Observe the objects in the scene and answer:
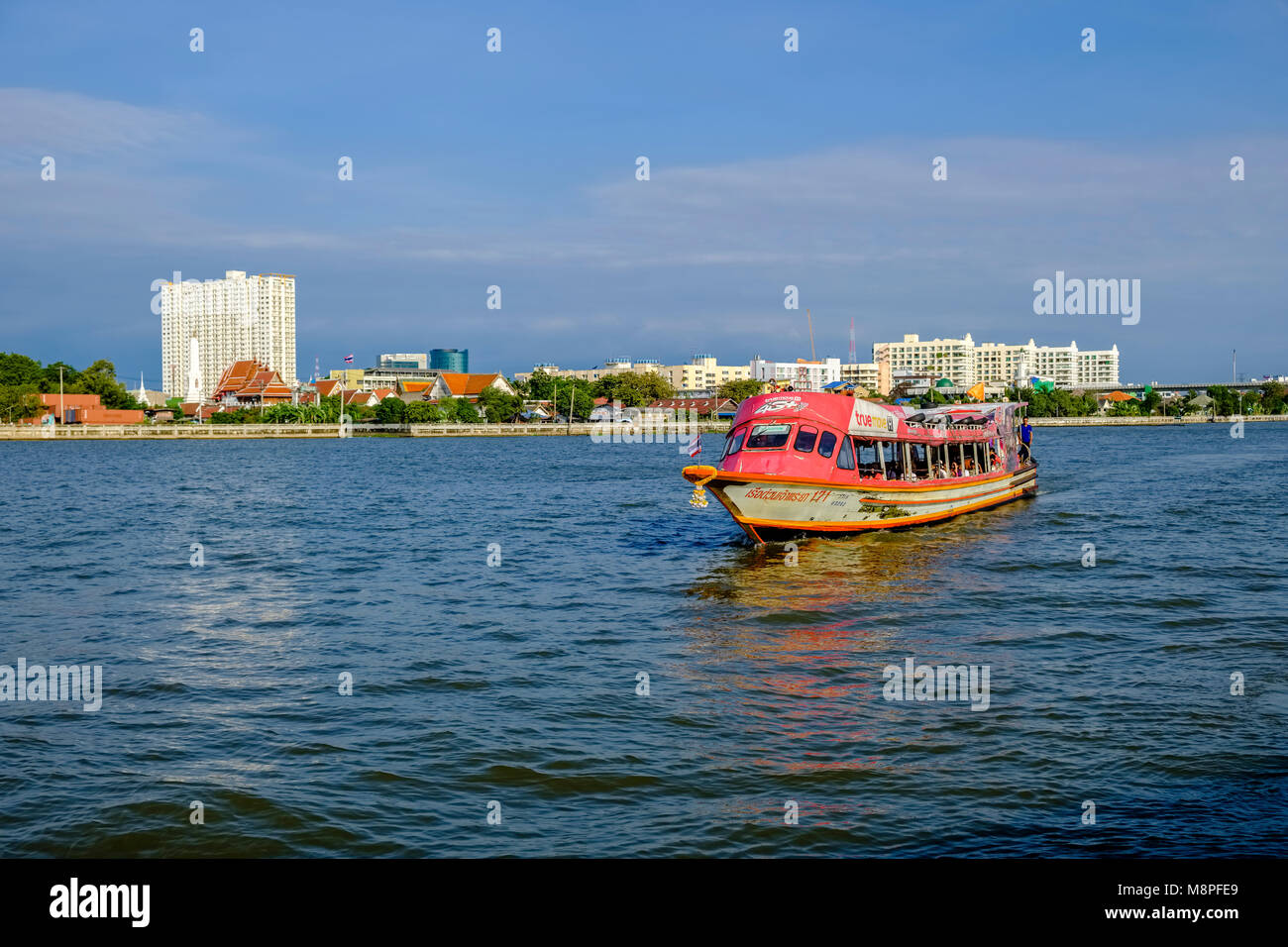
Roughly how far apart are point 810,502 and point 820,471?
0.87 metres

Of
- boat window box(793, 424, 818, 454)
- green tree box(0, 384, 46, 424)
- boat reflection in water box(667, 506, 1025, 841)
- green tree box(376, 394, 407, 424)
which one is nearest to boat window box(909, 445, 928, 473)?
boat reflection in water box(667, 506, 1025, 841)

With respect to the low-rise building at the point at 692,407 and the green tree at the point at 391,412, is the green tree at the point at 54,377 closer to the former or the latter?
the green tree at the point at 391,412

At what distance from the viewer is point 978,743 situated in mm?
11469

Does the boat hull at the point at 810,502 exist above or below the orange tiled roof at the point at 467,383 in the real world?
below

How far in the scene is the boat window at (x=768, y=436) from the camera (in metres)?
27.2

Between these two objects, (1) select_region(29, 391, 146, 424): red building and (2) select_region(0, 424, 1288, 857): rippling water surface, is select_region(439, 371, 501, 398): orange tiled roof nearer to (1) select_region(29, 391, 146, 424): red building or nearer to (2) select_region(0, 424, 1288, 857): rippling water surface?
(1) select_region(29, 391, 146, 424): red building

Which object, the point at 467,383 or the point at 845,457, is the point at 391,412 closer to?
the point at 467,383

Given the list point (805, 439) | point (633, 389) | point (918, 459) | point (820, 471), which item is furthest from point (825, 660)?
point (633, 389)

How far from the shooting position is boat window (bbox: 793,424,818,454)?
88.7 ft

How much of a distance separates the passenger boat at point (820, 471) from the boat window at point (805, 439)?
0.03 metres
